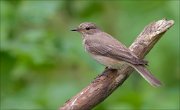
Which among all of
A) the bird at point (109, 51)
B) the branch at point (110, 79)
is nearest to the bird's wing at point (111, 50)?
the bird at point (109, 51)

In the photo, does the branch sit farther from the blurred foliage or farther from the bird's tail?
the blurred foliage

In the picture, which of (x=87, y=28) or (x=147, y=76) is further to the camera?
(x=87, y=28)

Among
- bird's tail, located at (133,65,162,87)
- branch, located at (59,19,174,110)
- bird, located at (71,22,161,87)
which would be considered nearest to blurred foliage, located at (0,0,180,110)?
Result: bird, located at (71,22,161,87)

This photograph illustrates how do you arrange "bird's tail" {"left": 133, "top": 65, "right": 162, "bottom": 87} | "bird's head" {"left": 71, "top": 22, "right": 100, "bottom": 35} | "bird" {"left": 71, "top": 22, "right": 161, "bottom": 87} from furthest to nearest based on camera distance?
"bird's head" {"left": 71, "top": 22, "right": 100, "bottom": 35} → "bird" {"left": 71, "top": 22, "right": 161, "bottom": 87} → "bird's tail" {"left": 133, "top": 65, "right": 162, "bottom": 87}

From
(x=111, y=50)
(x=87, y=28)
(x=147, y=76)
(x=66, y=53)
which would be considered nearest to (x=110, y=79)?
(x=147, y=76)

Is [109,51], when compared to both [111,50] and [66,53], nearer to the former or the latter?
[111,50]

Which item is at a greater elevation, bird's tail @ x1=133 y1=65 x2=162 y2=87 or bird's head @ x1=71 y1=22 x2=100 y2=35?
bird's tail @ x1=133 y1=65 x2=162 y2=87

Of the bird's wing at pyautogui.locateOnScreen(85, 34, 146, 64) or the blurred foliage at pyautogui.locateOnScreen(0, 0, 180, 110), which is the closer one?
the bird's wing at pyautogui.locateOnScreen(85, 34, 146, 64)
